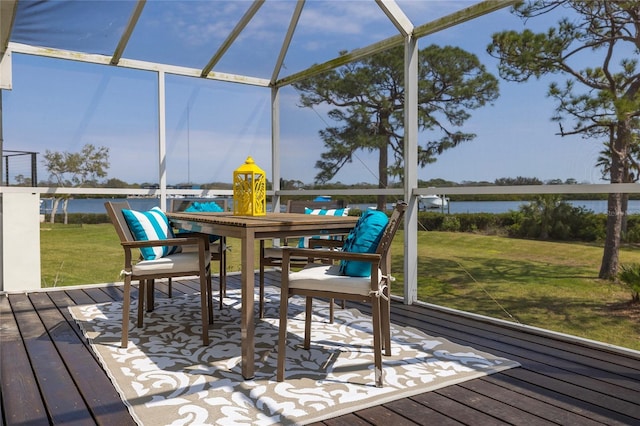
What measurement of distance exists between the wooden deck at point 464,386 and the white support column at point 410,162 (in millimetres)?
754

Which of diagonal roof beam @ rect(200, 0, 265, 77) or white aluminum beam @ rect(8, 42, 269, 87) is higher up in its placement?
diagonal roof beam @ rect(200, 0, 265, 77)

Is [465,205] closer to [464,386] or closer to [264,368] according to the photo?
[464,386]

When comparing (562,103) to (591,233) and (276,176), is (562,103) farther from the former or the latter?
(276,176)

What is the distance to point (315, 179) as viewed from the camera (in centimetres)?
575

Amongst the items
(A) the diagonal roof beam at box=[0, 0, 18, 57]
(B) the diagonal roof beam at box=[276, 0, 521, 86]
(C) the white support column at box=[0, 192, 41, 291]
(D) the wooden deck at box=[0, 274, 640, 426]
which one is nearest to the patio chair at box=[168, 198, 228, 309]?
(D) the wooden deck at box=[0, 274, 640, 426]

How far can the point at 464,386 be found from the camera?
240 cm

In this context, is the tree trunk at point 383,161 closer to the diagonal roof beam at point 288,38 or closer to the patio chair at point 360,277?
the diagonal roof beam at point 288,38

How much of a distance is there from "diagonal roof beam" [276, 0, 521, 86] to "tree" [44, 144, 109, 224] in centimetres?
240

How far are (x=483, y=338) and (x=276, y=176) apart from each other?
3.79 meters

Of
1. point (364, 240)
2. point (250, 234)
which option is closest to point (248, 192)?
point (250, 234)

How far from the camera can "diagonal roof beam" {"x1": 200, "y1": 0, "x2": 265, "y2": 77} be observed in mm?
4875

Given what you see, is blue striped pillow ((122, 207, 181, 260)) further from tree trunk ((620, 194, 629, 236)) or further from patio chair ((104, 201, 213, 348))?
tree trunk ((620, 194, 629, 236))

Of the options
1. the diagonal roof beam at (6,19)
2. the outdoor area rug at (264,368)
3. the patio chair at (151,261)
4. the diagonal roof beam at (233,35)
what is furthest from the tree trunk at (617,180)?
the diagonal roof beam at (6,19)

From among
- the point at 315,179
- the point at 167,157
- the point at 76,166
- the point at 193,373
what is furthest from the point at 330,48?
the point at 193,373
